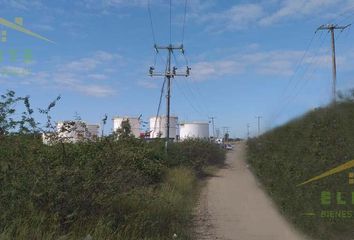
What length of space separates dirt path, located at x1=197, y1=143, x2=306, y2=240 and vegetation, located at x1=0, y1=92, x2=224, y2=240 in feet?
3.42

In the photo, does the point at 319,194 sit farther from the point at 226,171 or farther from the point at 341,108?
the point at 226,171

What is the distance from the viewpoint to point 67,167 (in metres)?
9.20

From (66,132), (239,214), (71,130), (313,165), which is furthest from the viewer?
(313,165)

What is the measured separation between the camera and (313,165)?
16.5 m

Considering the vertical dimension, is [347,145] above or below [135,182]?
above

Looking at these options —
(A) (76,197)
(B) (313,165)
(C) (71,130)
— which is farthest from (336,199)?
(A) (76,197)

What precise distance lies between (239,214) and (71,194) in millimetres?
6813

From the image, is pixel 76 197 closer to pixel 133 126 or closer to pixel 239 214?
pixel 239 214

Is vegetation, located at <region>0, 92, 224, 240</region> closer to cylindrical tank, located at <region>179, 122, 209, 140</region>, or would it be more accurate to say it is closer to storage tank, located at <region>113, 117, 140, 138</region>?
storage tank, located at <region>113, 117, 140, 138</region>

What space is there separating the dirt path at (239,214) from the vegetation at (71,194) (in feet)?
3.42

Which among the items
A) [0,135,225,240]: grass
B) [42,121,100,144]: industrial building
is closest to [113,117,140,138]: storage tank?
[42,121,100,144]: industrial building

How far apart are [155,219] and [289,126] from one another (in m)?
8.12

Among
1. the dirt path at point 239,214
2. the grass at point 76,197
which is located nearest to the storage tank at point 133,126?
the dirt path at point 239,214

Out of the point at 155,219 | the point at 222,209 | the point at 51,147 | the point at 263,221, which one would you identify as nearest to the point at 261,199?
the point at 222,209
